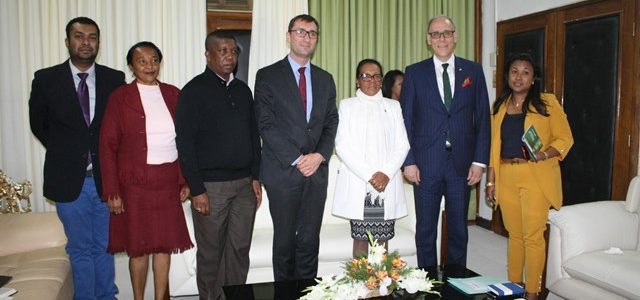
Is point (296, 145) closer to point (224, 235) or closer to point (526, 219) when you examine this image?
point (224, 235)

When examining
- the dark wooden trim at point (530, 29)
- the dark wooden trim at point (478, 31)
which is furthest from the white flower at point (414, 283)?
the dark wooden trim at point (478, 31)

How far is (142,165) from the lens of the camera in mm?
2451

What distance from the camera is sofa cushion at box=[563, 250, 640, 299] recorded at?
2.45 meters

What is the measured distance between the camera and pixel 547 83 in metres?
4.23

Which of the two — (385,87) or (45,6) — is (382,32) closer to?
(385,87)

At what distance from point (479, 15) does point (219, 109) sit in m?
3.57

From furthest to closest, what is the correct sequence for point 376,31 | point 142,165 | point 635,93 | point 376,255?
1. point 376,31
2. point 635,93
3. point 142,165
4. point 376,255

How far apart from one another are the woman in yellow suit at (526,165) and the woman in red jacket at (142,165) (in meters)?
1.84

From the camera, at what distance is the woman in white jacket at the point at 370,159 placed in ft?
8.87

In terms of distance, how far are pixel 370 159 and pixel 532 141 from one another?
3.06ft

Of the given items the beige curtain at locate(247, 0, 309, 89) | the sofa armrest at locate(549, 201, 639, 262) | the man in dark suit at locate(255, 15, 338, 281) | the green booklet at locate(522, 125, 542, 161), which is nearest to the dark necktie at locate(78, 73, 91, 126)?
the man in dark suit at locate(255, 15, 338, 281)

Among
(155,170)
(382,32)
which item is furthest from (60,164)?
(382,32)

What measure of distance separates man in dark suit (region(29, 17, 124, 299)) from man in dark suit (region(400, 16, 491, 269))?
5.50 feet

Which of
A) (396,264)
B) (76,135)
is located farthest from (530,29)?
(76,135)
